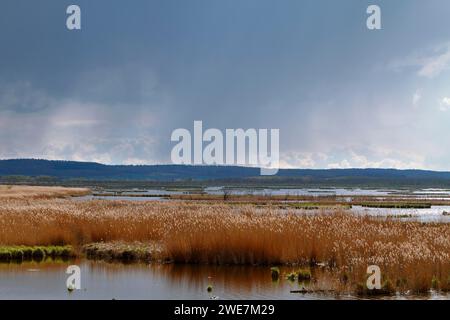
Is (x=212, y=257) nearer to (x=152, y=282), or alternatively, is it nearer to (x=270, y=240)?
(x=270, y=240)

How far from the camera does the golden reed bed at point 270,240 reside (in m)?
19.7

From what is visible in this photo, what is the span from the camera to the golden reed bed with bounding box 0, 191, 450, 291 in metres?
19.7

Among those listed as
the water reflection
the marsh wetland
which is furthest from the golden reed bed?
the water reflection

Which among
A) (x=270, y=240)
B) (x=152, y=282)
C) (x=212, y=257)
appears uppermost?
(x=270, y=240)

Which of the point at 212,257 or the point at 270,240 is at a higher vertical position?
the point at 270,240

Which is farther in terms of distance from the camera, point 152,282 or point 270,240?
point 270,240

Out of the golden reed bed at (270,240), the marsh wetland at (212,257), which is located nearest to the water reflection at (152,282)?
the marsh wetland at (212,257)

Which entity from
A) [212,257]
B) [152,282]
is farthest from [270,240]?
[152,282]

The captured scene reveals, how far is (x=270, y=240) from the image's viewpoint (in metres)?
24.4
